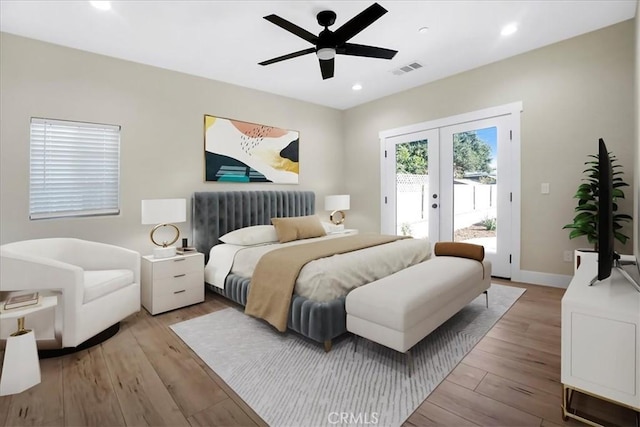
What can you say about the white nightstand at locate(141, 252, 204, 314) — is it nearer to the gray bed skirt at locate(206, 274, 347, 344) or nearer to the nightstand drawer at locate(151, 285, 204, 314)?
the nightstand drawer at locate(151, 285, 204, 314)

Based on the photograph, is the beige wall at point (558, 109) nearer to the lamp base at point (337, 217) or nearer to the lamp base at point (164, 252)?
the lamp base at point (337, 217)

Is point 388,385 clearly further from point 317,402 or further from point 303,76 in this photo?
point 303,76

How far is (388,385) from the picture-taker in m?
1.85

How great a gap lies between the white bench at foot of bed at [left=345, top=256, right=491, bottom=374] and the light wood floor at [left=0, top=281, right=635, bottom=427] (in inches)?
12.9

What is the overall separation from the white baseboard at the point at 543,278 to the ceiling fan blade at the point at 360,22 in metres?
3.48

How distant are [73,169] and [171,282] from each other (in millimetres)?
1588

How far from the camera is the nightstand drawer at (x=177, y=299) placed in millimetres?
3029

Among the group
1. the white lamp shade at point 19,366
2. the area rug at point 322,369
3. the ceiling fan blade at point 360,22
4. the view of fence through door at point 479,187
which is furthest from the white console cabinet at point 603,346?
the white lamp shade at point 19,366

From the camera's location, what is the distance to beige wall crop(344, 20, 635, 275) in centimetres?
321

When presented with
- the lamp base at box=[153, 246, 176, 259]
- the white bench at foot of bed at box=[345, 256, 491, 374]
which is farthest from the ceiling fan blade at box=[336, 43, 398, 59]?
the lamp base at box=[153, 246, 176, 259]

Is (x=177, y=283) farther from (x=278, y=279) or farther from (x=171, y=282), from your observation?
(x=278, y=279)

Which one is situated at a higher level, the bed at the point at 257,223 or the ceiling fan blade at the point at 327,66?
the ceiling fan blade at the point at 327,66

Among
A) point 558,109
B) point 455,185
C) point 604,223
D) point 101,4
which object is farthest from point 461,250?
point 101,4

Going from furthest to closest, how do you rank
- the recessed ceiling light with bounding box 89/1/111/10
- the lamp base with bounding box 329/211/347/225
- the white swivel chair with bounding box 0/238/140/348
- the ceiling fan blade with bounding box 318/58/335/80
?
the lamp base with bounding box 329/211/347/225, the ceiling fan blade with bounding box 318/58/335/80, the recessed ceiling light with bounding box 89/1/111/10, the white swivel chair with bounding box 0/238/140/348
